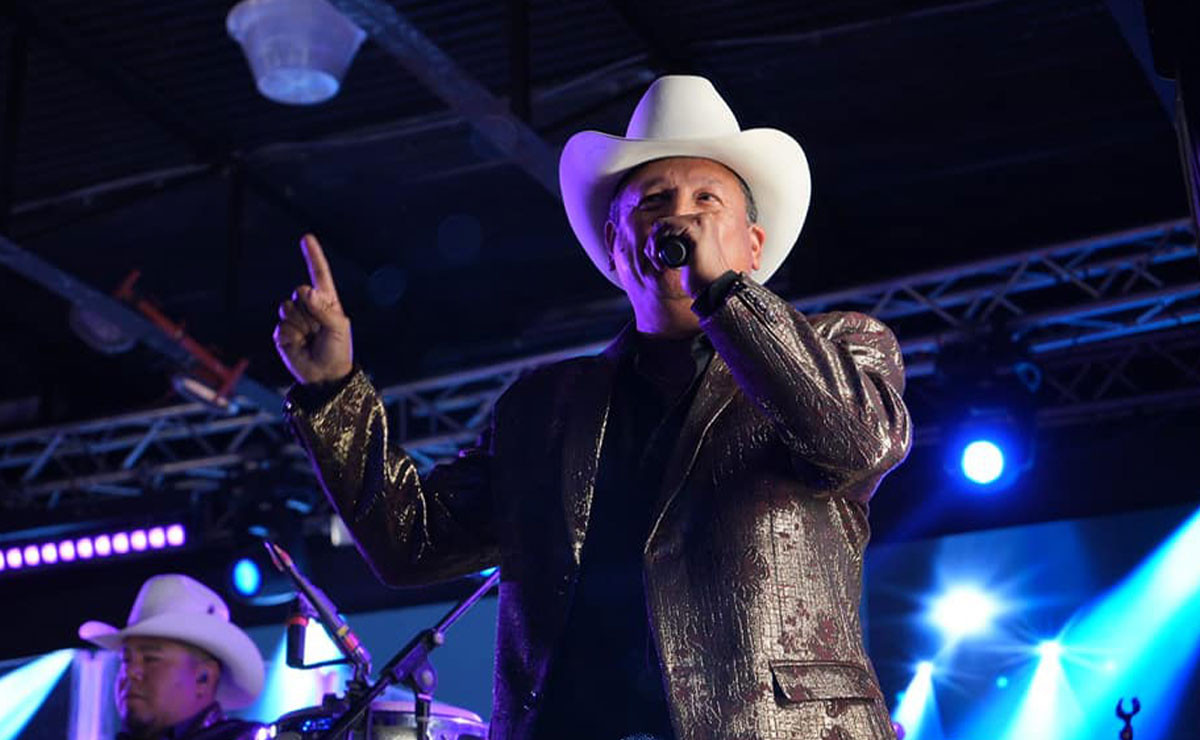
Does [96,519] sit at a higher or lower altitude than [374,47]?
lower

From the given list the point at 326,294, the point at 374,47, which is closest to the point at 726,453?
the point at 326,294

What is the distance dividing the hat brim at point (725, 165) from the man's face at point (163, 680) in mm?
3516

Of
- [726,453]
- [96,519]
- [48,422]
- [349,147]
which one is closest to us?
[726,453]

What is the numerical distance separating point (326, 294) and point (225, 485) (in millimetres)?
7075

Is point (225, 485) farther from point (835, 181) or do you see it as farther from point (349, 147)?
point (835, 181)

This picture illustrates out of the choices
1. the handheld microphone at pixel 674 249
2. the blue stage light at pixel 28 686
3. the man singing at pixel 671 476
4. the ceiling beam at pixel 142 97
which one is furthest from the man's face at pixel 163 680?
the handheld microphone at pixel 674 249

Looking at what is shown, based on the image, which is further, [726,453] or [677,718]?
[726,453]

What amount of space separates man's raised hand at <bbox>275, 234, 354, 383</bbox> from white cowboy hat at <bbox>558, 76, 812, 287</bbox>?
1.52 ft

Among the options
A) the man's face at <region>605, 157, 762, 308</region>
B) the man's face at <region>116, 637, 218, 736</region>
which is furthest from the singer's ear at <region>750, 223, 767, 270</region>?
the man's face at <region>116, 637, 218, 736</region>

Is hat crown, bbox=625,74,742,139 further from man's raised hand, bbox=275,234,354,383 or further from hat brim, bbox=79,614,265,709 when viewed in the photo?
hat brim, bbox=79,614,265,709

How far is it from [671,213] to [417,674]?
4.20 feet

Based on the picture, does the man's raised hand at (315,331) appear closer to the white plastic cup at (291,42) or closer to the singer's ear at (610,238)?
the singer's ear at (610,238)

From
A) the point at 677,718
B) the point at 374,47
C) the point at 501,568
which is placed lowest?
the point at 677,718

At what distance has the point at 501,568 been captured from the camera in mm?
2195
